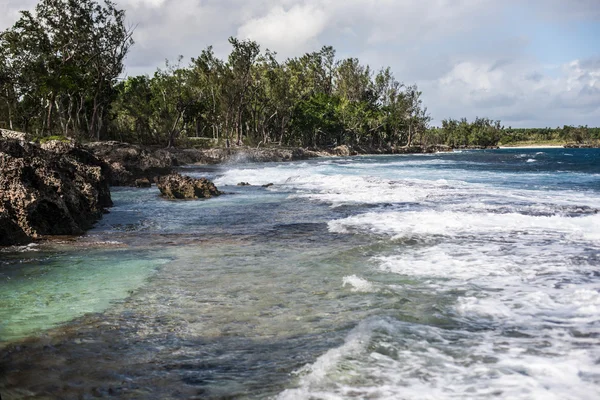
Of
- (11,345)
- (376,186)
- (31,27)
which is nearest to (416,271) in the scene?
(11,345)

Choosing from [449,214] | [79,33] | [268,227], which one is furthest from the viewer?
[79,33]

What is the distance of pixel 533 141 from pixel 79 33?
19021 cm

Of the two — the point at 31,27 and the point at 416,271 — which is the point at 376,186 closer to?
the point at 416,271

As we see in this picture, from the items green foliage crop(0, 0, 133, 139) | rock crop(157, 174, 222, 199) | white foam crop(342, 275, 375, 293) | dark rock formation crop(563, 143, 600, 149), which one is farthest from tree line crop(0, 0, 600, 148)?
dark rock formation crop(563, 143, 600, 149)

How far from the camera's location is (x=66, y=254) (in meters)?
8.81

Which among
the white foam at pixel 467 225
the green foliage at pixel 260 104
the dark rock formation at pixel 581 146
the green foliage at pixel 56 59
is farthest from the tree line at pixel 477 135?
the white foam at pixel 467 225

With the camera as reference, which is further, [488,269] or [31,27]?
[31,27]

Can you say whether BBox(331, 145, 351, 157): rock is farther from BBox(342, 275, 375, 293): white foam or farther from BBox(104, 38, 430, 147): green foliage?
BBox(342, 275, 375, 293): white foam

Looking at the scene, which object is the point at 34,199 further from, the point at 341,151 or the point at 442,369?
the point at 341,151

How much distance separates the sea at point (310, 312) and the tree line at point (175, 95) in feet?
113

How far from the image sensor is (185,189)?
1903 cm

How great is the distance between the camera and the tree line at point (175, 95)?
3966 centimetres

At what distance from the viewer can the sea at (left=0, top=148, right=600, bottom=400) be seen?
12.8 ft

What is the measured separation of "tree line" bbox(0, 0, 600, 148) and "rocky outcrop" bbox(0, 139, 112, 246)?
2918 centimetres
